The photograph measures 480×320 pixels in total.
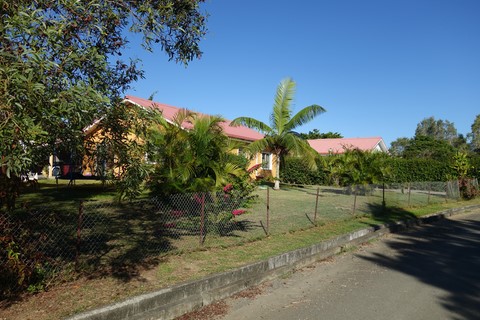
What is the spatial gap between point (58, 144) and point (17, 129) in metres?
1.74

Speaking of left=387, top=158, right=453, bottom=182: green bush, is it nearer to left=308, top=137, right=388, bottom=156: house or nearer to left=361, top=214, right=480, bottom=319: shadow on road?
left=308, top=137, right=388, bottom=156: house

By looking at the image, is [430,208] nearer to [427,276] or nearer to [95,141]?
[427,276]

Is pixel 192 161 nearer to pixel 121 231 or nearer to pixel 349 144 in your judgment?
pixel 121 231

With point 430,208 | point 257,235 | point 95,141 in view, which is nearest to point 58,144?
point 95,141

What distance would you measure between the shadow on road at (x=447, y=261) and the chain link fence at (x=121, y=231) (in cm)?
238

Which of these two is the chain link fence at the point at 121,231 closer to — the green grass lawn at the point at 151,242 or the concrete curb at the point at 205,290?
the green grass lawn at the point at 151,242

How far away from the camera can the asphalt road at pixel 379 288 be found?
5.00 meters

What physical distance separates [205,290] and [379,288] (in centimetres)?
266

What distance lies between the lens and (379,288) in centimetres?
599

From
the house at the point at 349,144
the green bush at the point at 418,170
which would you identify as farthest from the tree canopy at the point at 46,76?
the house at the point at 349,144

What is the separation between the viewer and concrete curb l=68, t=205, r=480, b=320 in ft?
14.6

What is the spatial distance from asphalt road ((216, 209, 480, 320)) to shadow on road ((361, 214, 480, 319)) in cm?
1

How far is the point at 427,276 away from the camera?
263 inches

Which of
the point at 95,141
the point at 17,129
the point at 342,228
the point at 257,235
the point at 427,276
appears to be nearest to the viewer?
the point at 17,129
